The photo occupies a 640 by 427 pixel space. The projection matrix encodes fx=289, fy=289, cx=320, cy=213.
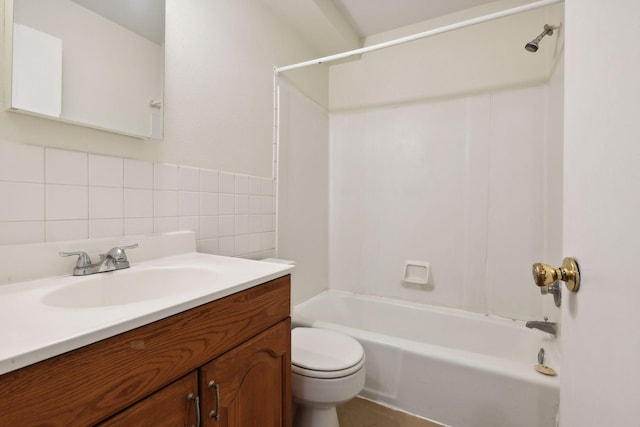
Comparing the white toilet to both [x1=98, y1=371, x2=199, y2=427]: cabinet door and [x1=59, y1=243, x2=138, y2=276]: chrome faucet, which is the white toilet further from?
[x1=59, y1=243, x2=138, y2=276]: chrome faucet

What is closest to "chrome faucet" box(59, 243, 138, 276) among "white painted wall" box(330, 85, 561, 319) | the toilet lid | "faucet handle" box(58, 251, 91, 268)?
"faucet handle" box(58, 251, 91, 268)

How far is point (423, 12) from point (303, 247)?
1821 mm


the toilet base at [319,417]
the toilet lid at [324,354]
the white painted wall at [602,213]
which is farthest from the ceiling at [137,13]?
the toilet base at [319,417]

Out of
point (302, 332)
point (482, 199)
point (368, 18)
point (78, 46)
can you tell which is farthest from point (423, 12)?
point (302, 332)

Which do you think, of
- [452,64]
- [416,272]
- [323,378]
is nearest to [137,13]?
[323,378]

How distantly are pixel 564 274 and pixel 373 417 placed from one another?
136cm

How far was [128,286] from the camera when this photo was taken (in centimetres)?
86

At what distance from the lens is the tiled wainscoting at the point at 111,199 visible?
77 cm

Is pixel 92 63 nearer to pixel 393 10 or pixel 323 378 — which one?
pixel 323 378

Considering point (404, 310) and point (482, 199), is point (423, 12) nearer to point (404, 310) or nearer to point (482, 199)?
point (482, 199)

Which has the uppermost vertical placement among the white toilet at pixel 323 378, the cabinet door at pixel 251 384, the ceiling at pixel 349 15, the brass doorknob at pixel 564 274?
the ceiling at pixel 349 15

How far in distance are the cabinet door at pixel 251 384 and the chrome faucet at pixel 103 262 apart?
46cm

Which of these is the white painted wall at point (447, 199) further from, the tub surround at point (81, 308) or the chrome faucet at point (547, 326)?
the tub surround at point (81, 308)

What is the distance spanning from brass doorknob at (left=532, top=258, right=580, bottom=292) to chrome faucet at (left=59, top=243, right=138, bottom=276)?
105 centimetres
